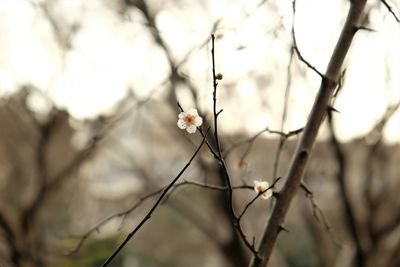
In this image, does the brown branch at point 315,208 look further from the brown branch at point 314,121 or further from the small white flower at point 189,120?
the small white flower at point 189,120

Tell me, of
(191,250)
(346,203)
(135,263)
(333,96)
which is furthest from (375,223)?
(135,263)

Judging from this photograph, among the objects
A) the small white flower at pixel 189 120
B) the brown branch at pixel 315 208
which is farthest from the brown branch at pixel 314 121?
the small white flower at pixel 189 120

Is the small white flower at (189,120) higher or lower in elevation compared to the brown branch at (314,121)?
lower

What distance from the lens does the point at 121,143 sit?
9086 millimetres

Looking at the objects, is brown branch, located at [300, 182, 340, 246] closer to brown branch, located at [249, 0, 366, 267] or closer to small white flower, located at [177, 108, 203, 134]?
brown branch, located at [249, 0, 366, 267]

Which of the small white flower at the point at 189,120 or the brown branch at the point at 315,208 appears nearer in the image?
the small white flower at the point at 189,120

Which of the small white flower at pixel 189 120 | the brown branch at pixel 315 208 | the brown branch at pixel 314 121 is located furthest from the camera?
the brown branch at pixel 315 208

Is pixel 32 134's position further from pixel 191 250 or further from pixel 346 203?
pixel 191 250

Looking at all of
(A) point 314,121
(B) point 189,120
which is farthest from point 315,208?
(B) point 189,120

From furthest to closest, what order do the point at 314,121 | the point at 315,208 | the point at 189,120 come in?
the point at 315,208
the point at 314,121
the point at 189,120

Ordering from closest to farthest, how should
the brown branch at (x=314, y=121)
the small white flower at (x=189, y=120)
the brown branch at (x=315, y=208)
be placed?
1. the small white flower at (x=189, y=120)
2. the brown branch at (x=314, y=121)
3. the brown branch at (x=315, y=208)

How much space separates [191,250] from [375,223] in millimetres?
8658

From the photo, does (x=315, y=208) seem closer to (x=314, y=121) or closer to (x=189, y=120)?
(x=314, y=121)

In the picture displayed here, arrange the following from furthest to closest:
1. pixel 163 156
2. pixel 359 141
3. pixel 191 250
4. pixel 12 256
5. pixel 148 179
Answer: pixel 191 250
pixel 163 156
pixel 148 179
pixel 359 141
pixel 12 256
